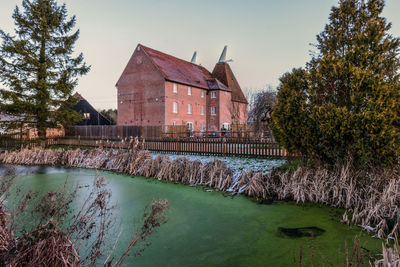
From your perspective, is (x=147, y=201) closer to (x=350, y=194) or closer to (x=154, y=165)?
(x=154, y=165)

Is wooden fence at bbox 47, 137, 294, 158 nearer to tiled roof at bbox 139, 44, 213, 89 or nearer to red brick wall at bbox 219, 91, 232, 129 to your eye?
tiled roof at bbox 139, 44, 213, 89

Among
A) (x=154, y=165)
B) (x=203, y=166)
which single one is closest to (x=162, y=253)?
(x=203, y=166)

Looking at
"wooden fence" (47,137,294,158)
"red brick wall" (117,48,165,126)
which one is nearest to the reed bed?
"wooden fence" (47,137,294,158)

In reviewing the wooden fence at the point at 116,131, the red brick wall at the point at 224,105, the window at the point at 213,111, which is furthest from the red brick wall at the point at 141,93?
the red brick wall at the point at 224,105

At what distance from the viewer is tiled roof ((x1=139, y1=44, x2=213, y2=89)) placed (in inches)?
1182

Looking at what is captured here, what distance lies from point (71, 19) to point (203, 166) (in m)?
17.0

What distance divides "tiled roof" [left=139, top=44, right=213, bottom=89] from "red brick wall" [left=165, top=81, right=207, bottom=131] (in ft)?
2.69

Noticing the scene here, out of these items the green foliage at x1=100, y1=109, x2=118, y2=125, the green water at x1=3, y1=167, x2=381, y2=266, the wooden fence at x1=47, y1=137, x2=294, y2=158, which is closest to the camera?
the green water at x1=3, y1=167, x2=381, y2=266

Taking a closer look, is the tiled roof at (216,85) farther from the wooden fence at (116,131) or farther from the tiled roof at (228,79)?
the wooden fence at (116,131)

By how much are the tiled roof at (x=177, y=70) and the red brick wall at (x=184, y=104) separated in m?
0.82

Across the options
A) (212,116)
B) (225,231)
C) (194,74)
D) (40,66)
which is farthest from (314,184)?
(194,74)

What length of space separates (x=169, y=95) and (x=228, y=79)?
1300 centimetres

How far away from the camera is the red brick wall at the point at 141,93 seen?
2888 centimetres

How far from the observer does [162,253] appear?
12.1 feet
